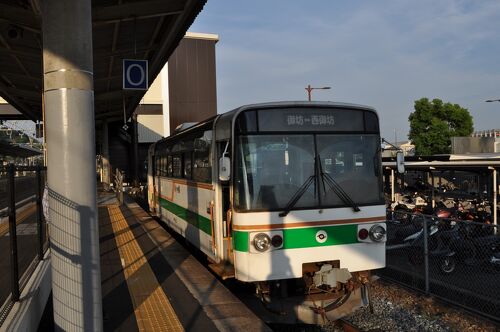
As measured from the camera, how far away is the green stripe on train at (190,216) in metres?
8.21

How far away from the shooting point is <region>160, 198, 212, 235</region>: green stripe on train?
323 inches

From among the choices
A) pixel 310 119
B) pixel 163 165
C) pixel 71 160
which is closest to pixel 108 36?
pixel 163 165

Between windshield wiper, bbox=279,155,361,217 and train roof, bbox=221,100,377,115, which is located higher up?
train roof, bbox=221,100,377,115

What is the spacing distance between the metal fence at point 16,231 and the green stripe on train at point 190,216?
106 inches

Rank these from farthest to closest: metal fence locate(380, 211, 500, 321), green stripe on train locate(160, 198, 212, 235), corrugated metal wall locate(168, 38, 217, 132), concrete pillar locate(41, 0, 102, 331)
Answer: corrugated metal wall locate(168, 38, 217, 132) → green stripe on train locate(160, 198, 212, 235) → metal fence locate(380, 211, 500, 321) → concrete pillar locate(41, 0, 102, 331)

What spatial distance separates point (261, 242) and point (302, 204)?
2.57ft

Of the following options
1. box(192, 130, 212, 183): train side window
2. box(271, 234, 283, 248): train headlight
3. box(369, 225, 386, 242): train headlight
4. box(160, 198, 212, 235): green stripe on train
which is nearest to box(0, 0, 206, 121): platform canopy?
box(192, 130, 212, 183): train side window

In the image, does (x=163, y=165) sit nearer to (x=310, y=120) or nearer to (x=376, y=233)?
(x=310, y=120)

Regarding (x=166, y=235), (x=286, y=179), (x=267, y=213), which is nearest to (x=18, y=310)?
(x=267, y=213)

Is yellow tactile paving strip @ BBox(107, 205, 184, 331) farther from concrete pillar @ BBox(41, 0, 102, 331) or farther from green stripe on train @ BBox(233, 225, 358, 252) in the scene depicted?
concrete pillar @ BBox(41, 0, 102, 331)

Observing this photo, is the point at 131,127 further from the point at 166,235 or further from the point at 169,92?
the point at 166,235

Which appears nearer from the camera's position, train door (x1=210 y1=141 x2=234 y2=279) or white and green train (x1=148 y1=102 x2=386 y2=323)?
white and green train (x1=148 y1=102 x2=386 y2=323)

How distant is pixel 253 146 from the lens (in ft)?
21.5

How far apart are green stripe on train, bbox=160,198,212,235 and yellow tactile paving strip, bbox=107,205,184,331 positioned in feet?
3.65
